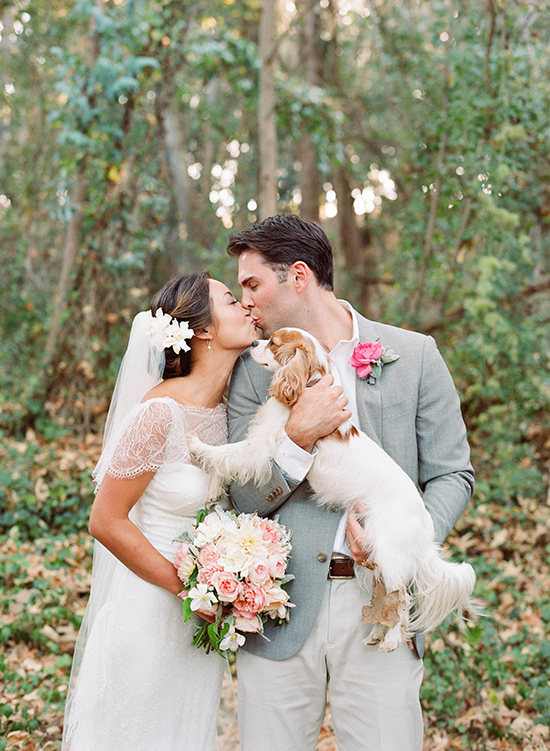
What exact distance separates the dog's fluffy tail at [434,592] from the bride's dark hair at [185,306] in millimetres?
1254

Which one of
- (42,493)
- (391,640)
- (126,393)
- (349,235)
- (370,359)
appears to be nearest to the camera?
(391,640)

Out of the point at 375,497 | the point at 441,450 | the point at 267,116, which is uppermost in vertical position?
the point at 267,116

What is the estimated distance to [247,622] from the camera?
7.69ft

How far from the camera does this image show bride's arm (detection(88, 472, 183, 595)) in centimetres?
250

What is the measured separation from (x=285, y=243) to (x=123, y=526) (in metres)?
1.28

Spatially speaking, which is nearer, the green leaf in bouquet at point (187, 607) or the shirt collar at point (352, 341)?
the green leaf in bouquet at point (187, 607)

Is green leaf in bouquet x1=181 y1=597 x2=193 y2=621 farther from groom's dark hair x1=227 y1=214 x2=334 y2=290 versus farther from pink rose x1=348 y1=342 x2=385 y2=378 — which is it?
groom's dark hair x1=227 y1=214 x2=334 y2=290

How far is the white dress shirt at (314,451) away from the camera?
2.40 m

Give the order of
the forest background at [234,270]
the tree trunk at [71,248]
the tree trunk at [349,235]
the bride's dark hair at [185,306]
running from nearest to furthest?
the bride's dark hair at [185,306], the forest background at [234,270], the tree trunk at [71,248], the tree trunk at [349,235]

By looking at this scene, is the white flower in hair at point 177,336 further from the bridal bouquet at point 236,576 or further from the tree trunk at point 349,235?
the tree trunk at point 349,235

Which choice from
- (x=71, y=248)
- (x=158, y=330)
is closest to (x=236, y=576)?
(x=158, y=330)

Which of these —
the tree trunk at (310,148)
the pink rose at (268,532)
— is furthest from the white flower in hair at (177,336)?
the tree trunk at (310,148)

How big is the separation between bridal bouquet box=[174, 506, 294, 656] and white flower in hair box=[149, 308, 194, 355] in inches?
27.7

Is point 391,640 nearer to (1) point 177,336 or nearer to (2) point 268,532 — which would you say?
(2) point 268,532
